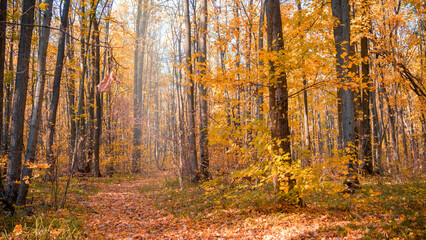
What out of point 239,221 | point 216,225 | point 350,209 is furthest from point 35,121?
point 350,209

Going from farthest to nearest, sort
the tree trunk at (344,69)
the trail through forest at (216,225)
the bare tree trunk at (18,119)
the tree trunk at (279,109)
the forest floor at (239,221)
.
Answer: the tree trunk at (344,69) < the bare tree trunk at (18,119) < the tree trunk at (279,109) < the trail through forest at (216,225) < the forest floor at (239,221)

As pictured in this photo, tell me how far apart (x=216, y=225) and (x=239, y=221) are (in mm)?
474

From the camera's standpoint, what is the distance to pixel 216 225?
4984 mm

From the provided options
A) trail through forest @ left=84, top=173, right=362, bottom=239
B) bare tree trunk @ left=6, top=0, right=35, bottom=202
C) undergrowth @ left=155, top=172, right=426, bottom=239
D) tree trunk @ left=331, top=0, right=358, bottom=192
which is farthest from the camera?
tree trunk @ left=331, top=0, right=358, bottom=192

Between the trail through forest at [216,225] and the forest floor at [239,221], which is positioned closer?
the forest floor at [239,221]

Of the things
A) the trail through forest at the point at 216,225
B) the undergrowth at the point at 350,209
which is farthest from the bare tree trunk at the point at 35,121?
the undergrowth at the point at 350,209

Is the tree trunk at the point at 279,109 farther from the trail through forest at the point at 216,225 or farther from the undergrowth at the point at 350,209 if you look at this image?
the trail through forest at the point at 216,225

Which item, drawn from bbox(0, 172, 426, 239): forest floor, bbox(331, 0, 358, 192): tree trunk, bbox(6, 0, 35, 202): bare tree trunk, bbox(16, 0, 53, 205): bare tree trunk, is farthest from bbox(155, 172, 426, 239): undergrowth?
bbox(6, 0, 35, 202): bare tree trunk

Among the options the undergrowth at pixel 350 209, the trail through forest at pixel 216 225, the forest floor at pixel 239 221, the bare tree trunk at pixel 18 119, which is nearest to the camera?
the undergrowth at pixel 350 209

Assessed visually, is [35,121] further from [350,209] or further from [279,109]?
[350,209]

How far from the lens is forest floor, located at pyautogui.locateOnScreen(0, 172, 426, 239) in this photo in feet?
12.4

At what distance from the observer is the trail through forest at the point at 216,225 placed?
4.04m

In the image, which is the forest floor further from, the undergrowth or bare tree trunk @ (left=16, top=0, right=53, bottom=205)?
bare tree trunk @ (left=16, top=0, right=53, bottom=205)

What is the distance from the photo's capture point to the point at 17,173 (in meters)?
5.35
